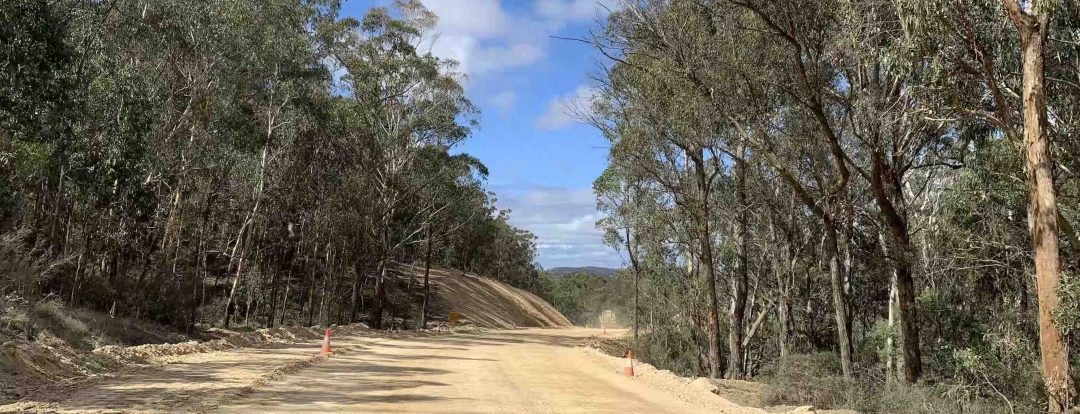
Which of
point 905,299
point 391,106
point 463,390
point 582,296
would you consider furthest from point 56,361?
point 582,296

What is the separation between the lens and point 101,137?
704 inches

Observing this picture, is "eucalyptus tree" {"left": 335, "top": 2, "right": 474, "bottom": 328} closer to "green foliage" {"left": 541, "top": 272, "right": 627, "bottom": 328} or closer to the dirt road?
the dirt road

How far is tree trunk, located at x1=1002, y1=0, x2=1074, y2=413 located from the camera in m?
8.99

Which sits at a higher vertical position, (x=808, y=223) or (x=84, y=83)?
(x=84, y=83)

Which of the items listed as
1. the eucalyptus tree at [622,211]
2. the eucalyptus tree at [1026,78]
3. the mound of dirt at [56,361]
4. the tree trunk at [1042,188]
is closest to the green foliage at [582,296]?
the eucalyptus tree at [622,211]

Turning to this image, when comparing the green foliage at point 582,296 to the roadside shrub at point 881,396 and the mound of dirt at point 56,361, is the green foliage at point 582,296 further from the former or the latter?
the mound of dirt at point 56,361

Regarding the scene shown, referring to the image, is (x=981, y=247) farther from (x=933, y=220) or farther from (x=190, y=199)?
(x=190, y=199)

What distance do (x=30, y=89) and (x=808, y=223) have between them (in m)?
20.5

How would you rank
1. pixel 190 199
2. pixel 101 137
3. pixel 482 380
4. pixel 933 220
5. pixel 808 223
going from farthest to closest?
pixel 190 199 → pixel 808 223 → pixel 101 137 → pixel 933 220 → pixel 482 380

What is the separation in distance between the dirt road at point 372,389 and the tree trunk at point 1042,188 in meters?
3.93

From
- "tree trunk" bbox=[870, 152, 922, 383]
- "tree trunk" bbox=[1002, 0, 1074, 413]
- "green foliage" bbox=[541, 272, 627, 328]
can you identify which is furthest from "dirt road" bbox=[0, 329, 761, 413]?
"green foliage" bbox=[541, 272, 627, 328]

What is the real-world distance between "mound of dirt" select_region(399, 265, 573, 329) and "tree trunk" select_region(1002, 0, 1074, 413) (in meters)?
37.4

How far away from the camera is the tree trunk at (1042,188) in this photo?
354 inches

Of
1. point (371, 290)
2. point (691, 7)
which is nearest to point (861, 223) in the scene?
point (691, 7)
